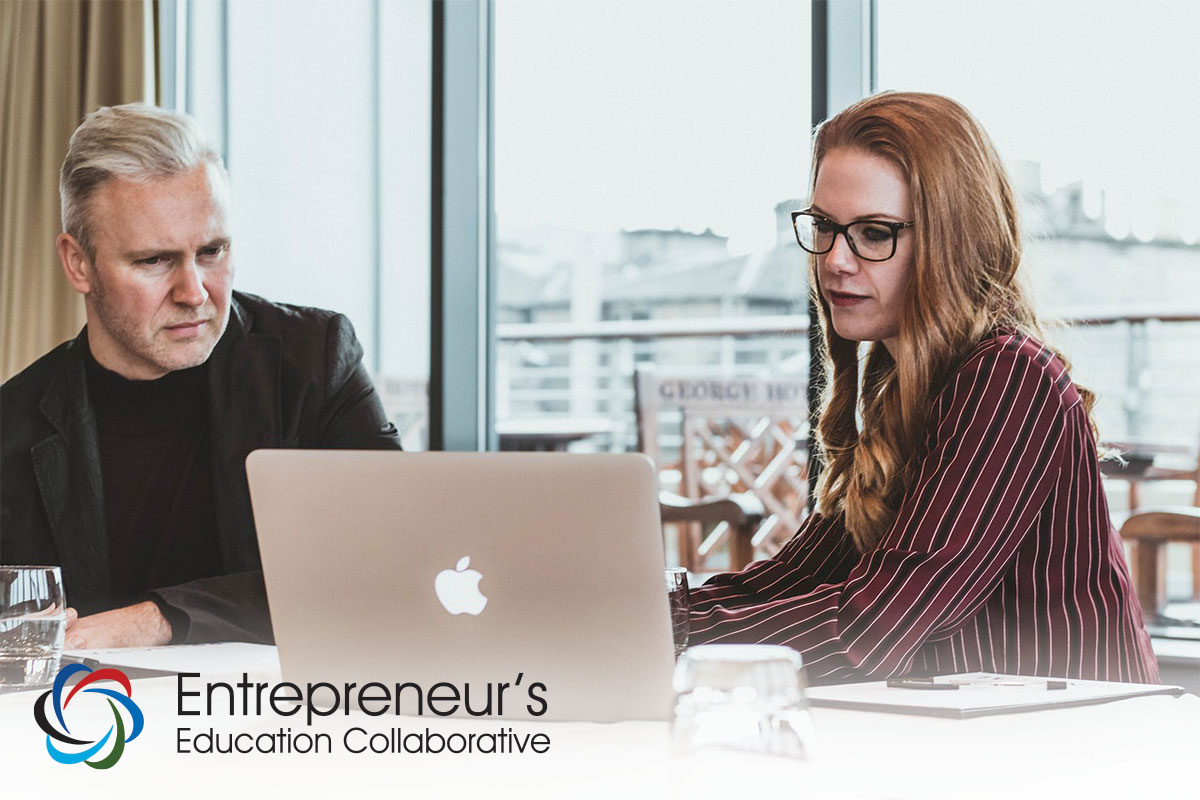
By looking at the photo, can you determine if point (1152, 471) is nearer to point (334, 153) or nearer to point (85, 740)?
point (334, 153)

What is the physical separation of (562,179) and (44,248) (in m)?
1.27

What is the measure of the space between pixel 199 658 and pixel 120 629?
0.59 feet

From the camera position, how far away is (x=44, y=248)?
3.04 metres


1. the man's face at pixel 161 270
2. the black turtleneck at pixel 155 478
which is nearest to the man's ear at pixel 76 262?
the man's face at pixel 161 270

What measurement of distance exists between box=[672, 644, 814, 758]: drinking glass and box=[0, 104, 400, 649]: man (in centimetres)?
149

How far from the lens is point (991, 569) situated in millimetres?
1223

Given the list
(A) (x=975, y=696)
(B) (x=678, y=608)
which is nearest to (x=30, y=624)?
(B) (x=678, y=608)

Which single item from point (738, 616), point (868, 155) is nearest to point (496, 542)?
point (738, 616)

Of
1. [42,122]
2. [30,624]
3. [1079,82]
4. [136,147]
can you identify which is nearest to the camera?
[30,624]

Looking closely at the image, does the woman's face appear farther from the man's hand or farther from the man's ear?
the man's ear

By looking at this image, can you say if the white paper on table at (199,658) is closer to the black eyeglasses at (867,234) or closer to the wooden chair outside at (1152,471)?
the black eyeglasses at (867,234)

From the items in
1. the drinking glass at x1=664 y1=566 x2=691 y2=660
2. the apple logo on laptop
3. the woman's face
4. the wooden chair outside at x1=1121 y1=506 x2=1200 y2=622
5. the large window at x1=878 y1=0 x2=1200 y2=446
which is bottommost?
the wooden chair outside at x1=1121 y1=506 x2=1200 y2=622

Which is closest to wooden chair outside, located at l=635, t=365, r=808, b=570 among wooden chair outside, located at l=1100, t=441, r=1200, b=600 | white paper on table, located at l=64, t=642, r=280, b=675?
wooden chair outside, located at l=1100, t=441, r=1200, b=600

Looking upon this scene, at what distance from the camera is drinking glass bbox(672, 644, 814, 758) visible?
0.55 metres
